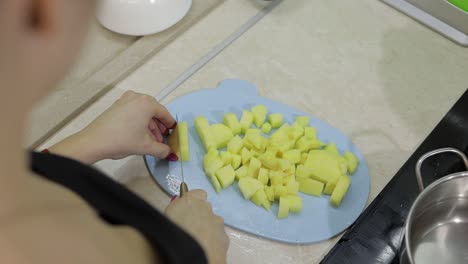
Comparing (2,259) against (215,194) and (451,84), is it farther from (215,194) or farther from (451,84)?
(451,84)

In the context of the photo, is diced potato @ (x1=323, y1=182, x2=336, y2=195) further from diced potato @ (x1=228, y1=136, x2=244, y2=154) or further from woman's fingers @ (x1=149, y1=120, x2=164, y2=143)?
woman's fingers @ (x1=149, y1=120, x2=164, y2=143)

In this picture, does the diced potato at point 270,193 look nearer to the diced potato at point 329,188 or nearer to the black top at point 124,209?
the diced potato at point 329,188

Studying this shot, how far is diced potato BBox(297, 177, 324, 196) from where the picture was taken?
0.85 m

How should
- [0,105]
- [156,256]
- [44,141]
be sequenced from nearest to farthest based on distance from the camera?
1. [0,105]
2. [156,256]
3. [44,141]

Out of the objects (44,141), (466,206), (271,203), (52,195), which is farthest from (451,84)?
(52,195)

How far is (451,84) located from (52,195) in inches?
33.2

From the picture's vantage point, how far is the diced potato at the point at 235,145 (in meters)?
0.87

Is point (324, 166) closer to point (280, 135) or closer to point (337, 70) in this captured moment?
point (280, 135)

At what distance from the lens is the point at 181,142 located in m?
0.88

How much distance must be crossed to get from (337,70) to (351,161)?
199 mm

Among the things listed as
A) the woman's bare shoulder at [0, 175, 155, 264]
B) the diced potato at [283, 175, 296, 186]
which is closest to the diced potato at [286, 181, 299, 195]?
the diced potato at [283, 175, 296, 186]

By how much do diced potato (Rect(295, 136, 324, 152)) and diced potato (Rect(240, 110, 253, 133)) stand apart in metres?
0.08

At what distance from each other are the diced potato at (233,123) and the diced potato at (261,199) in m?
0.11

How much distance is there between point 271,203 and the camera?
0.85m
